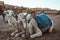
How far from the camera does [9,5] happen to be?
8008 millimetres

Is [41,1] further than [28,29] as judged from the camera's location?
Yes

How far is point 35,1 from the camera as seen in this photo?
7.95 metres

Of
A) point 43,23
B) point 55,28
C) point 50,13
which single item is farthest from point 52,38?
point 50,13

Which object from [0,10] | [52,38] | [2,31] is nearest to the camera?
[52,38]

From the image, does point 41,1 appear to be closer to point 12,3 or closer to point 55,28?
point 12,3

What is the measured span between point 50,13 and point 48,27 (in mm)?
3181

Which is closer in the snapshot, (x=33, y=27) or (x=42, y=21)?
(x=33, y=27)

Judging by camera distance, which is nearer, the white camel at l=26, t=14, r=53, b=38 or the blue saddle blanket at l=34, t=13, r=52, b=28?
the white camel at l=26, t=14, r=53, b=38

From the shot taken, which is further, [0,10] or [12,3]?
[12,3]

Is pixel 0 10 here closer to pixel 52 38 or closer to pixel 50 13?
pixel 50 13

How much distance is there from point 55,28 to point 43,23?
1.99 feet

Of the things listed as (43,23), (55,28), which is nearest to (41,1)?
(55,28)

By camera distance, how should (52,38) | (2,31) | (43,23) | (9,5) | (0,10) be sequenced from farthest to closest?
(9,5)
(0,10)
(2,31)
(43,23)
(52,38)

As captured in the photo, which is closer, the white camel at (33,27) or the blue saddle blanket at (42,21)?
the white camel at (33,27)
